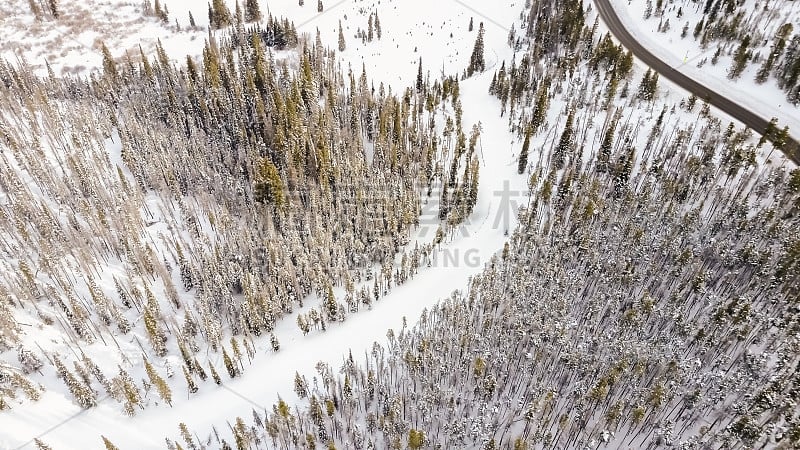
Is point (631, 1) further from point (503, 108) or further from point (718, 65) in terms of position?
point (503, 108)

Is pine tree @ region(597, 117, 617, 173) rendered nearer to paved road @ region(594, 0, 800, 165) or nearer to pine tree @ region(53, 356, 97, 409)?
paved road @ region(594, 0, 800, 165)

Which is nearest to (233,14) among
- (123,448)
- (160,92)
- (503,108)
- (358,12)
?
(358,12)

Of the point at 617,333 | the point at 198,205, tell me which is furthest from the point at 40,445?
the point at 617,333

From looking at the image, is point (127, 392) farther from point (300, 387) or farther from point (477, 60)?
point (477, 60)

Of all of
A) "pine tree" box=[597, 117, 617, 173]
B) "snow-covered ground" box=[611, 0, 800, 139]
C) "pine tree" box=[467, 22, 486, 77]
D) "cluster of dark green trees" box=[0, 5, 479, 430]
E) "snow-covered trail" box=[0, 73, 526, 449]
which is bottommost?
"snow-covered trail" box=[0, 73, 526, 449]

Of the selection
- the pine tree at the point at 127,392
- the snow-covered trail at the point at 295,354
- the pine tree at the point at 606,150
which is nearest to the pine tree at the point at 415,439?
the snow-covered trail at the point at 295,354

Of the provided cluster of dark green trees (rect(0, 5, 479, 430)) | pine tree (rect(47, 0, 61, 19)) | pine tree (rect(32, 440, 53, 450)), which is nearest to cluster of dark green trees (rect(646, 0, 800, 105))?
cluster of dark green trees (rect(0, 5, 479, 430))
